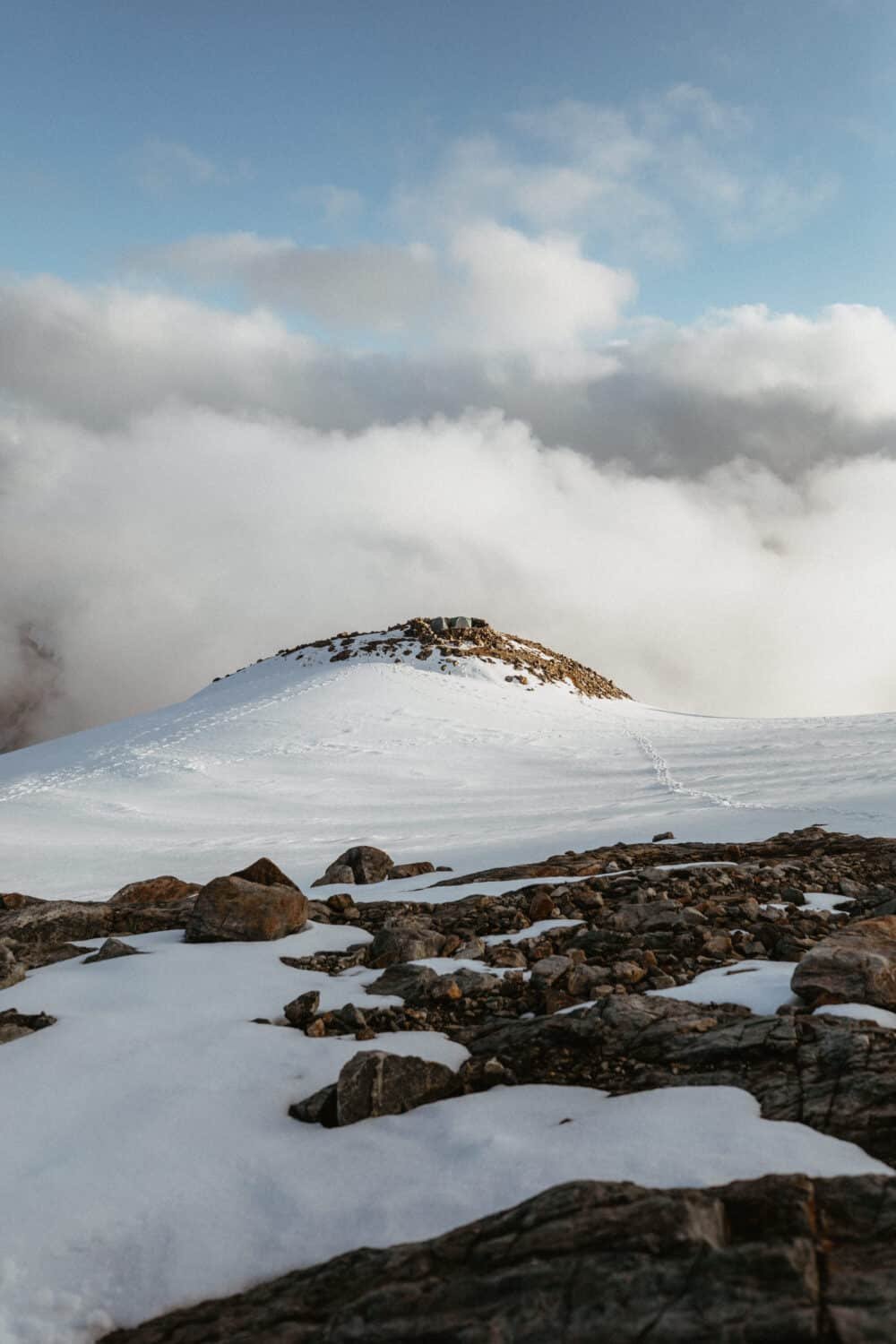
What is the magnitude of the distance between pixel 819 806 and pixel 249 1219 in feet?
53.6

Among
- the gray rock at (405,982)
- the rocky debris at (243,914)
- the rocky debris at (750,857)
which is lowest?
the rocky debris at (750,857)

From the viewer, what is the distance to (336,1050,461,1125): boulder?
418 centimetres

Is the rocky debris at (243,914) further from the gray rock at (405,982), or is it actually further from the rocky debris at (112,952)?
the gray rock at (405,982)

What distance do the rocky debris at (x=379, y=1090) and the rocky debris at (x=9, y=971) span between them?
12.3ft

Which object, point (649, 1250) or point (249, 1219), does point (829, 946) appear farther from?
point (249, 1219)

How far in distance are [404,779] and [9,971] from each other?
2074 cm

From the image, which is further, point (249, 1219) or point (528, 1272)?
point (249, 1219)

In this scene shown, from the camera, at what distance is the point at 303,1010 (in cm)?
570

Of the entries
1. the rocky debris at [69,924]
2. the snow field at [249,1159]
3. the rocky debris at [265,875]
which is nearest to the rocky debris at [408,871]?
the rocky debris at [265,875]

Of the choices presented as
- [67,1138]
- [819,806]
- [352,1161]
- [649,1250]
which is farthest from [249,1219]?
[819,806]

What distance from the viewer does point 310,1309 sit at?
9.41 feet

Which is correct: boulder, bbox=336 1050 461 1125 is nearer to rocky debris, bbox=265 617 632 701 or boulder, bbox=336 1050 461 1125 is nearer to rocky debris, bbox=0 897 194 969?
rocky debris, bbox=0 897 194 969

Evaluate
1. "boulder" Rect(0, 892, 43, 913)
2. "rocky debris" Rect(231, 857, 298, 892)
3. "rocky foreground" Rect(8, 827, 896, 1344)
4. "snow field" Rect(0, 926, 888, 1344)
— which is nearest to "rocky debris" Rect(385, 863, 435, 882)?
"rocky foreground" Rect(8, 827, 896, 1344)

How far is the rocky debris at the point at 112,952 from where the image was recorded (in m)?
7.48
